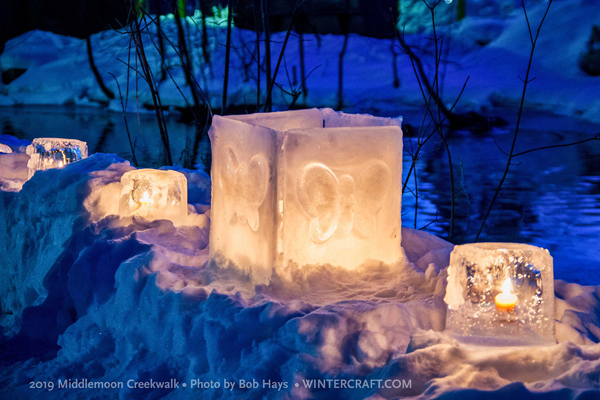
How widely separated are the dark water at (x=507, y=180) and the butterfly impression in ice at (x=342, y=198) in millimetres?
1278

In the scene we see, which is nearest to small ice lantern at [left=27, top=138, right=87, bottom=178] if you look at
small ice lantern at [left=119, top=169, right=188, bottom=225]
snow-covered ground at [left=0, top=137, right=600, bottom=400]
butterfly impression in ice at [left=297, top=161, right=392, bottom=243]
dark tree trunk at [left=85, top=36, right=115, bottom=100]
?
snow-covered ground at [left=0, top=137, right=600, bottom=400]

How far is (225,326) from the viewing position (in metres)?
1.61

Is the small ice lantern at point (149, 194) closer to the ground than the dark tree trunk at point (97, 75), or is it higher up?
closer to the ground

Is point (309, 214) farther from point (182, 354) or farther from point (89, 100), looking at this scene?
point (89, 100)

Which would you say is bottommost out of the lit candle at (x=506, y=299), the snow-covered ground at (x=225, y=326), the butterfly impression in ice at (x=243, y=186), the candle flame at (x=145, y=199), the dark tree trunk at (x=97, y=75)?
the snow-covered ground at (x=225, y=326)

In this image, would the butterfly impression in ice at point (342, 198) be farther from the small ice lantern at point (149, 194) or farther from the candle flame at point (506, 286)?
the small ice lantern at point (149, 194)

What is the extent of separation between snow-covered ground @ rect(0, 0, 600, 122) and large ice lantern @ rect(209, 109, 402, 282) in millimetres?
9525

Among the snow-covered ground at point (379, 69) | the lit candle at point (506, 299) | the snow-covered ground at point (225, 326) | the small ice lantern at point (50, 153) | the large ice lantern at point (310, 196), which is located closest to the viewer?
the snow-covered ground at point (225, 326)

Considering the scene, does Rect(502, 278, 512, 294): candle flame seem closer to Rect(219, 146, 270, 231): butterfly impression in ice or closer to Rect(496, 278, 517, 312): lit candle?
Rect(496, 278, 517, 312): lit candle

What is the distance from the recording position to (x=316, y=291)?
1.82 metres

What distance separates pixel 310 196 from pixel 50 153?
6.44 feet

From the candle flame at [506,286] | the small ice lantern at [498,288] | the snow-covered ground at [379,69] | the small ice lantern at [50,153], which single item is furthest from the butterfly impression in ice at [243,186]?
the snow-covered ground at [379,69]

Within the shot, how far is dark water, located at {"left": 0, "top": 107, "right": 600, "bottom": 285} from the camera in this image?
433 centimetres

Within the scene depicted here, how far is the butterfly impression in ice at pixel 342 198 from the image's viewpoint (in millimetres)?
1868
